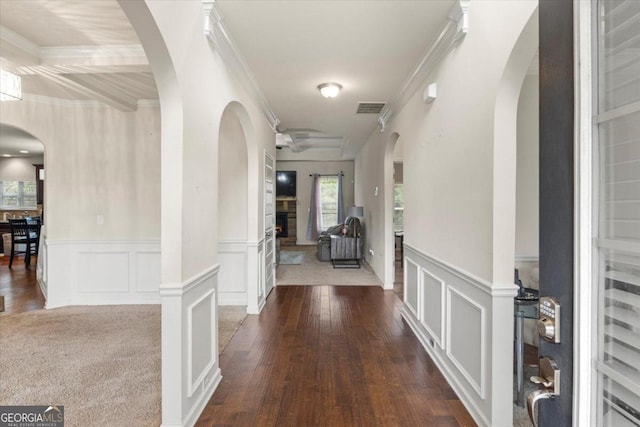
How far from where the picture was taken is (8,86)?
271cm

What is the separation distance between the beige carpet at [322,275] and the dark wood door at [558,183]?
4.64 meters

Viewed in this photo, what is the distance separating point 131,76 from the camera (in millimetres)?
3377

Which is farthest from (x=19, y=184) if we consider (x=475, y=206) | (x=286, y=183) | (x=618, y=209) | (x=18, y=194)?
(x=618, y=209)

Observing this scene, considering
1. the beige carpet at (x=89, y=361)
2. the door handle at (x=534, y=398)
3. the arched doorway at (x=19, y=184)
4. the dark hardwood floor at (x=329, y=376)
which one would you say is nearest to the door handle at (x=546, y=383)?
the door handle at (x=534, y=398)

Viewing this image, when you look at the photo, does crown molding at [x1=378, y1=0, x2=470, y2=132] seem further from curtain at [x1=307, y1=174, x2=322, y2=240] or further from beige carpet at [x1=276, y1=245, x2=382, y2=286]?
curtain at [x1=307, y1=174, x2=322, y2=240]

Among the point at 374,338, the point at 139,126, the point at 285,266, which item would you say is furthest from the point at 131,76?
the point at 285,266

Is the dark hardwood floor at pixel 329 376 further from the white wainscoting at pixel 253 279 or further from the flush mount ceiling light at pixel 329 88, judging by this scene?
the flush mount ceiling light at pixel 329 88

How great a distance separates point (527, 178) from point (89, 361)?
4.09m

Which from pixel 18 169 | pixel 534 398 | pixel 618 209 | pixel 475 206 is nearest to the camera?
pixel 618 209

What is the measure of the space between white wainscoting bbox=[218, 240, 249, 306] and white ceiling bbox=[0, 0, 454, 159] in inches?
76.5

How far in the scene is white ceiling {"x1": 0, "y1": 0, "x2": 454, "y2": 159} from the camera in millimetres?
2238

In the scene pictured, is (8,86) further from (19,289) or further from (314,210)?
(314,210)

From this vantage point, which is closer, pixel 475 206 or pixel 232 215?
pixel 475 206

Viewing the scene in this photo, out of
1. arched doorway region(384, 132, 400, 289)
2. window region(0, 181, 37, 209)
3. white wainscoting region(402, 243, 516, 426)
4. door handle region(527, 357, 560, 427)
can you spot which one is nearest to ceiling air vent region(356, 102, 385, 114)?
arched doorway region(384, 132, 400, 289)
